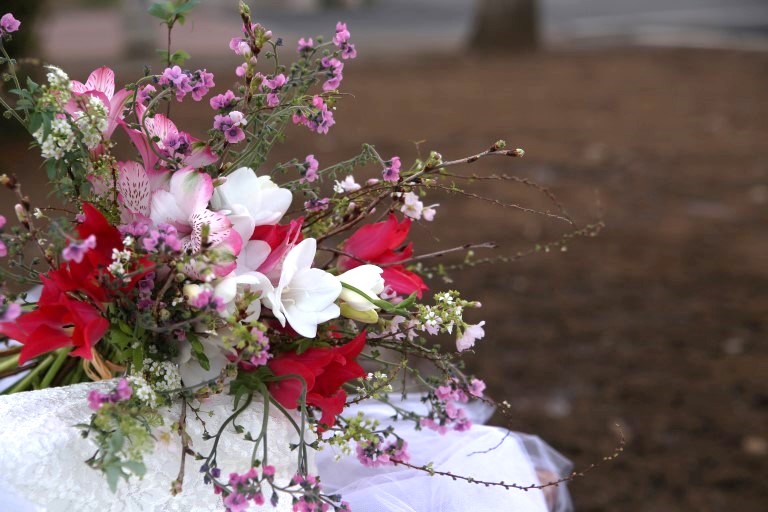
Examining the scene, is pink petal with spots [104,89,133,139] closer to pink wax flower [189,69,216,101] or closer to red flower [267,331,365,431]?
pink wax flower [189,69,216,101]

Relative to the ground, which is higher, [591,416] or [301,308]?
[301,308]

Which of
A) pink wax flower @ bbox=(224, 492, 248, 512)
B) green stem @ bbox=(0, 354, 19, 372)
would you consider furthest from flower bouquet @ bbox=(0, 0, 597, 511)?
green stem @ bbox=(0, 354, 19, 372)

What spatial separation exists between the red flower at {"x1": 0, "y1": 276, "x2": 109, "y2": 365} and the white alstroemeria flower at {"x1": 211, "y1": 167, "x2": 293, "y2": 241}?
0.22m

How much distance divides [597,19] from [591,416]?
44.2 feet

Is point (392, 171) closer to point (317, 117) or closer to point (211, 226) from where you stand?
point (317, 117)

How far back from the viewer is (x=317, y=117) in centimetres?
141

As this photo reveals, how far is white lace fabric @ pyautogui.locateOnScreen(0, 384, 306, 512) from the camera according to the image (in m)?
1.23

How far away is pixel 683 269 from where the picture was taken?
5.25 metres

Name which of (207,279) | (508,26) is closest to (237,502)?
(207,279)

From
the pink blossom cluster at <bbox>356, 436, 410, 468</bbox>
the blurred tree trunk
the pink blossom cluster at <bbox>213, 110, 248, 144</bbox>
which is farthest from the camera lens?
the blurred tree trunk

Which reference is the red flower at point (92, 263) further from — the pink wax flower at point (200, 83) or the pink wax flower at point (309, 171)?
the pink wax flower at point (309, 171)

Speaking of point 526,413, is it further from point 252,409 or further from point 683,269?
point 252,409

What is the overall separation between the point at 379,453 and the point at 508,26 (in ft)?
36.4

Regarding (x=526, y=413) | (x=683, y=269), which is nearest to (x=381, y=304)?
(x=526, y=413)
